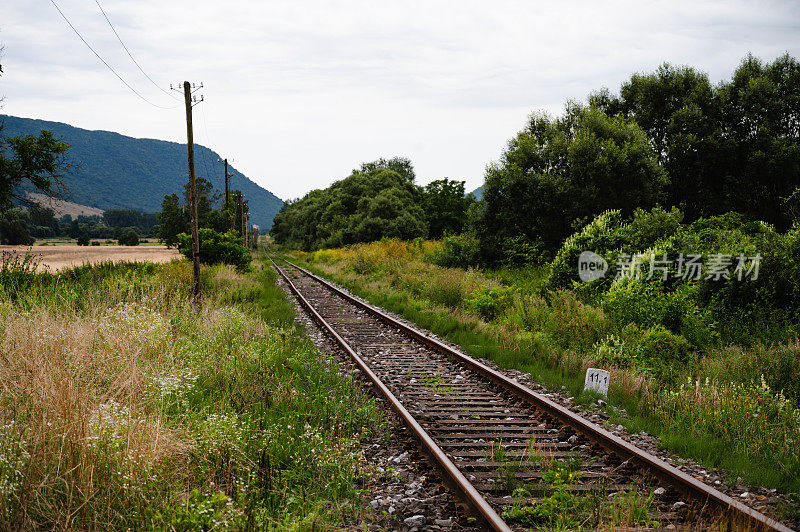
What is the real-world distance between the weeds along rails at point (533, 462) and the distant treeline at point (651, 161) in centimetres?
1335

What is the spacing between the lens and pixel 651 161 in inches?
779

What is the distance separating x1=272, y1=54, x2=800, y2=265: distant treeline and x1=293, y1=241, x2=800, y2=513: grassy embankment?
579cm

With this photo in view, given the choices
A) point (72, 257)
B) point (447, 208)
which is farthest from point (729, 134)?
point (72, 257)

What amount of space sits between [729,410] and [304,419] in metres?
5.25

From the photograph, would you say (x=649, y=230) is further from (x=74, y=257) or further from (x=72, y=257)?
(x=74, y=257)

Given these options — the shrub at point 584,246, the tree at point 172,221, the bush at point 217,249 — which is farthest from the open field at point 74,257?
the tree at point 172,221

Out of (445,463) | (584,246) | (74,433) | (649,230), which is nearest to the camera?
(74,433)

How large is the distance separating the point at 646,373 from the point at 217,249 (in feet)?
68.9

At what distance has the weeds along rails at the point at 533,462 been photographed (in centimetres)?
375

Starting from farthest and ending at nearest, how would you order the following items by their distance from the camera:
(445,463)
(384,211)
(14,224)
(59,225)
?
(59,225), (384,211), (14,224), (445,463)

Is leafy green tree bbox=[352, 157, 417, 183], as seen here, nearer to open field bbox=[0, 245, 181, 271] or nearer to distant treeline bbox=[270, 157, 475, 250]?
→ distant treeline bbox=[270, 157, 475, 250]

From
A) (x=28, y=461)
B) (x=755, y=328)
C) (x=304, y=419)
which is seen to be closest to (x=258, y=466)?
(x=304, y=419)

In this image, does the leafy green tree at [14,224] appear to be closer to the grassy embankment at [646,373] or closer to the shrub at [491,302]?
the grassy embankment at [646,373]

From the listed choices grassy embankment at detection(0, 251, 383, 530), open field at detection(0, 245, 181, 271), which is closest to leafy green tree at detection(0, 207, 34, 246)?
open field at detection(0, 245, 181, 271)
